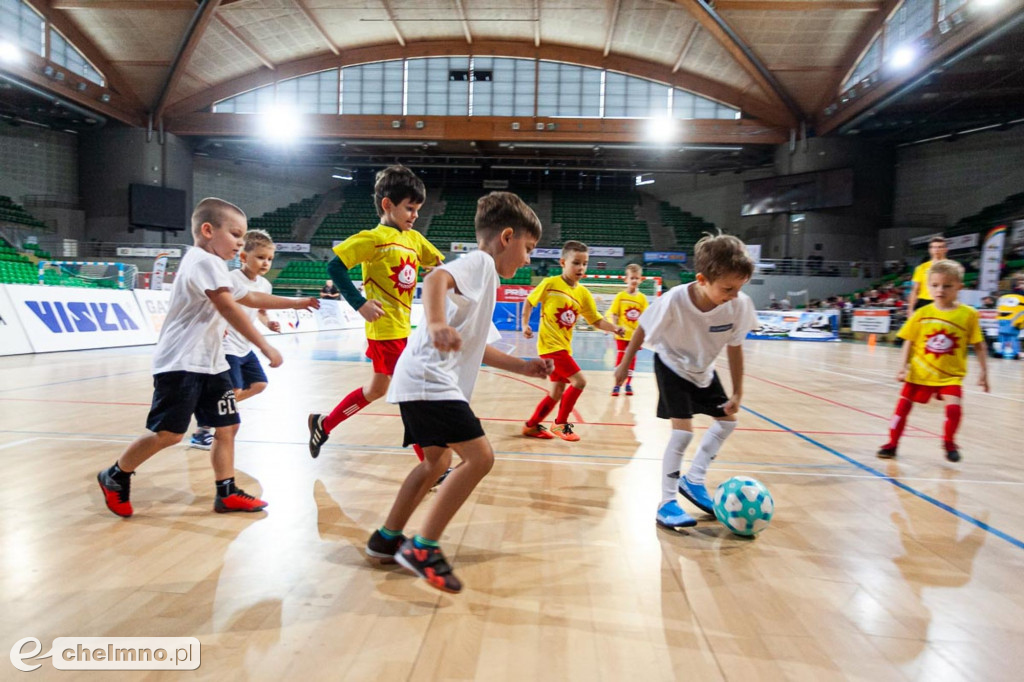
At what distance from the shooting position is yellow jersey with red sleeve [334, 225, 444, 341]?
344 cm

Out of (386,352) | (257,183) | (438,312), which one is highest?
(257,183)

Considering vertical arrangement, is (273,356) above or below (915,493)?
above

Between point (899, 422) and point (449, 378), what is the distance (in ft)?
12.9

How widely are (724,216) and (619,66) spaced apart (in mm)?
11419

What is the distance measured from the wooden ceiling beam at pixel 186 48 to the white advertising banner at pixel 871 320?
2554 centimetres

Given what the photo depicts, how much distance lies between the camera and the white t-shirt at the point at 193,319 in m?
2.46

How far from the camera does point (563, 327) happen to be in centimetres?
498

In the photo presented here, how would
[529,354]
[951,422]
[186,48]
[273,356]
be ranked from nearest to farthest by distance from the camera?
[273,356] → [951,422] → [529,354] → [186,48]

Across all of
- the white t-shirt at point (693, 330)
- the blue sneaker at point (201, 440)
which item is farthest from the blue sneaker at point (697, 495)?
the blue sneaker at point (201, 440)

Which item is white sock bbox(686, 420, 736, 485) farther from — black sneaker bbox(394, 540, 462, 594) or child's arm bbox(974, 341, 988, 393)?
child's arm bbox(974, 341, 988, 393)

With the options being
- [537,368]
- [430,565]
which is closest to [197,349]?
[430,565]

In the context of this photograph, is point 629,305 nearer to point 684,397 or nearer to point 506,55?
point 684,397

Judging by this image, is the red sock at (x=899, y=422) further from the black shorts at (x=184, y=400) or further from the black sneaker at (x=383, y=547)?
the black shorts at (x=184, y=400)

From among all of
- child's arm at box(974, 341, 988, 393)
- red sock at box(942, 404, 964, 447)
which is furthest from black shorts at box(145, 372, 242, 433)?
child's arm at box(974, 341, 988, 393)
